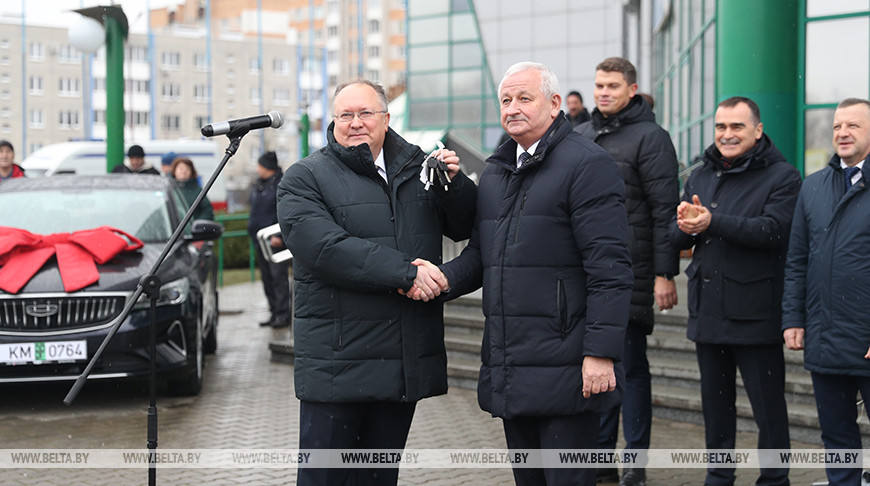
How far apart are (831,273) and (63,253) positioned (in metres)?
5.43

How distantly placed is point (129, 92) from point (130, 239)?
69.9 meters

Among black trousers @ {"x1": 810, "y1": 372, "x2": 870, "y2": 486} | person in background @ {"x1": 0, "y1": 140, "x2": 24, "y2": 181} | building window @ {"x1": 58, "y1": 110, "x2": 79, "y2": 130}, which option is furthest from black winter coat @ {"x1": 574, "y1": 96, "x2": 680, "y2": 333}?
building window @ {"x1": 58, "y1": 110, "x2": 79, "y2": 130}

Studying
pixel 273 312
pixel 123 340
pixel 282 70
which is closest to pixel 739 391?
pixel 123 340

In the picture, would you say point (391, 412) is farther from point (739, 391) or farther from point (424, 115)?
point (424, 115)

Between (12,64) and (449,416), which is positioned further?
(12,64)

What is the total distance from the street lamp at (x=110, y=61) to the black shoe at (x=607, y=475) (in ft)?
27.3

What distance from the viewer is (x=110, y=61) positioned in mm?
12461

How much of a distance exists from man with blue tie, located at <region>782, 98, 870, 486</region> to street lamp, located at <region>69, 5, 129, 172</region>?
9.16 metres

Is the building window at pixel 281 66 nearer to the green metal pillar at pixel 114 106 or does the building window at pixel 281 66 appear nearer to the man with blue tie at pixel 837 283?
the green metal pillar at pixel 114 106

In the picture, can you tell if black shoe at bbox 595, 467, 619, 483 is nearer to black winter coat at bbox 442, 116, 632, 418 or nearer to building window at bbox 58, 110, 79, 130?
black winter coat at bbox 442, 116, 632, 418

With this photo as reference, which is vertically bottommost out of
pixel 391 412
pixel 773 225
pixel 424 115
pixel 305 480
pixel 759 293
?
pixel 305 480

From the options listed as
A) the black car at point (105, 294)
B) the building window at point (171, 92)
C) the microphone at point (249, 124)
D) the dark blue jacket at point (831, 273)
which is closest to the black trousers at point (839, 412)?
the dark blue jacket at point (831, 273)

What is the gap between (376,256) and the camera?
12.6 feet

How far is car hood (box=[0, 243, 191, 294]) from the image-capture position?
7344mm
